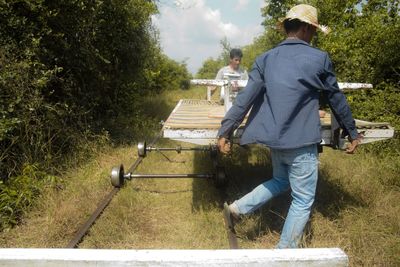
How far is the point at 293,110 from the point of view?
3297 millimetres

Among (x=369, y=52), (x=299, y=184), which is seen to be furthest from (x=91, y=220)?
(x=369, y=52)

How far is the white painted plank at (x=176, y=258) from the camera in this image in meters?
1.73

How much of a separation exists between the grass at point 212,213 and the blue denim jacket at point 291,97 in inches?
45.2

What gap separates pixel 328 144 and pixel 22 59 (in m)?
4.47

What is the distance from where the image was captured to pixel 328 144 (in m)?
4.11

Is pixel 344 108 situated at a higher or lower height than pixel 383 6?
lower

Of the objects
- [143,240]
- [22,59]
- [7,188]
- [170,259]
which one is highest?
[22,59]

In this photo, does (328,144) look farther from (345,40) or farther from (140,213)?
(345,40)

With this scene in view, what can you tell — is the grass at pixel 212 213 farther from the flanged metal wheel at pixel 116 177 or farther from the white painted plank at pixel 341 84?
the white painted plank at pixel 341 84

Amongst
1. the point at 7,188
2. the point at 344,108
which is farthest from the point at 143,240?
the point at 344,108

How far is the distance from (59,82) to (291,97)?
17.0ft

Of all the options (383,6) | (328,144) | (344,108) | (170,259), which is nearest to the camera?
(170,259)

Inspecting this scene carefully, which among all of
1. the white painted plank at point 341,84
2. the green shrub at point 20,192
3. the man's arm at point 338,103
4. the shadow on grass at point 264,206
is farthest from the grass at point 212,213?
the white painted plank at point 341,84

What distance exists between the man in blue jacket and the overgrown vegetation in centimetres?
297
